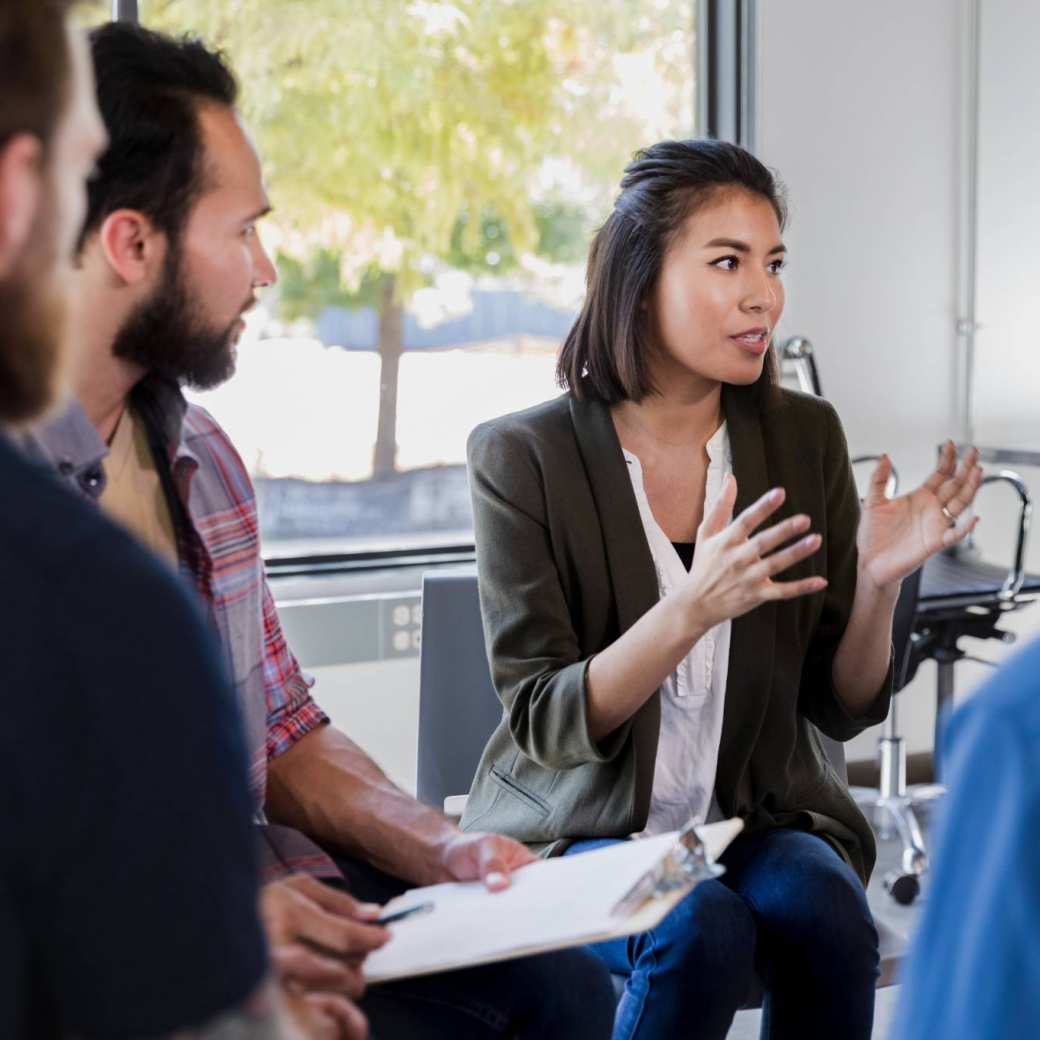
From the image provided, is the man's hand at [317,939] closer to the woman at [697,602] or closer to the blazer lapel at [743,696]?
the woman at [697,602]

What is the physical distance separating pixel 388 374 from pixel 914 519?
1.99 m

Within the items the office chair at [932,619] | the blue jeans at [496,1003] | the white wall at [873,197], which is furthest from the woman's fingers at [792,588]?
the white wall at [873,197]

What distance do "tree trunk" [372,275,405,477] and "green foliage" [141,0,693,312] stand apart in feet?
0.19

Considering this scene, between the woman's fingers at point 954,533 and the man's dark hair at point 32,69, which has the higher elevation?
the man's dark hair at point 32,69

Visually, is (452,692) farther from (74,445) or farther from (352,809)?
(74,445)

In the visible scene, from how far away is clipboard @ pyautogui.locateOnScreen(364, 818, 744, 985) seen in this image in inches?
42.5

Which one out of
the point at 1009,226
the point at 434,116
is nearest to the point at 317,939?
the point at 434,116

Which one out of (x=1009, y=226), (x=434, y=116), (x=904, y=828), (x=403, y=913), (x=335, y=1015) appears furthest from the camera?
(x=1009, y=226)

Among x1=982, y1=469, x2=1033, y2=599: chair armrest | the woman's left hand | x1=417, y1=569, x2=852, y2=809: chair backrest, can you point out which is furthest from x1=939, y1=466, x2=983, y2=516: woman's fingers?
x1=982, y1=469, x2=1033, y2=599: chair armrest

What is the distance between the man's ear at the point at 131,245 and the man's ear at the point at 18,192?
0.82 meters

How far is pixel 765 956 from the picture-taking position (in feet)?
5.23

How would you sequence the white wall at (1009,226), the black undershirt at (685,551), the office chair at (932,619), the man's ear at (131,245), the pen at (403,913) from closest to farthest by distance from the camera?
the pen at (403,913), the man's ear at (131,245), the black undershirt at (685,551), the office chair at (932,619), the white wall at (1009,226)

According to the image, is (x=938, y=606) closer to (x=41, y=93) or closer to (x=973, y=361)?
(x=973, y=361)

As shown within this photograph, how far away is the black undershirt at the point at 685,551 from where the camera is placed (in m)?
1.78
